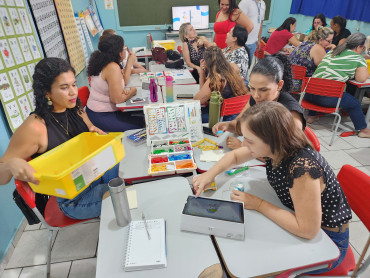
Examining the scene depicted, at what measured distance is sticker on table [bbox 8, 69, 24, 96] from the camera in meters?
2.11

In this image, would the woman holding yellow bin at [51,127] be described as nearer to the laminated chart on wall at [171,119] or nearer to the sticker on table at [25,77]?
the laminated chart on wall at [171,119]

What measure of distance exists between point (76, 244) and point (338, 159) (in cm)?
304

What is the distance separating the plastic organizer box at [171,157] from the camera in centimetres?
158

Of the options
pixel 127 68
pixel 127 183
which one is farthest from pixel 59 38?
pixel 127 183

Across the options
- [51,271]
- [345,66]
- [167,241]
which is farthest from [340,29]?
[51,271]

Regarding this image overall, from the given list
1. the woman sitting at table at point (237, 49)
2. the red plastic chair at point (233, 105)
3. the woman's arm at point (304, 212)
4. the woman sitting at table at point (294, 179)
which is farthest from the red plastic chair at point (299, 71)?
the woman's arm at point (304, 212)

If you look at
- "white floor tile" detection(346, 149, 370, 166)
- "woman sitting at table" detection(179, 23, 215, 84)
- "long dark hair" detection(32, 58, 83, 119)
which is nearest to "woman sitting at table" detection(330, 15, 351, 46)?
"white floor tile" detection(346, 149, 370, 166)

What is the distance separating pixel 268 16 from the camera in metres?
6.92

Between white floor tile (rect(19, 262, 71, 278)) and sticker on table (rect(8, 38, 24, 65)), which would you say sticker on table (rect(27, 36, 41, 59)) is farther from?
white floor tile (rect(19, 262, 71, 278))

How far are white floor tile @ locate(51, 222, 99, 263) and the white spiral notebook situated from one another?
1.08 meters

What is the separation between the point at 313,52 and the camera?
3723mm

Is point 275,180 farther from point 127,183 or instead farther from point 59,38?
point 59,38

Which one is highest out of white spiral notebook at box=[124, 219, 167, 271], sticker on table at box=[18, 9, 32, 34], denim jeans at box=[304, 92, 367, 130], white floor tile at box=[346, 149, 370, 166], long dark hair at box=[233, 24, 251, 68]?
sticker on table at box=[18, 9, 32, 34]

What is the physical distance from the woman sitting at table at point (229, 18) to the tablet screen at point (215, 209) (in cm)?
360
